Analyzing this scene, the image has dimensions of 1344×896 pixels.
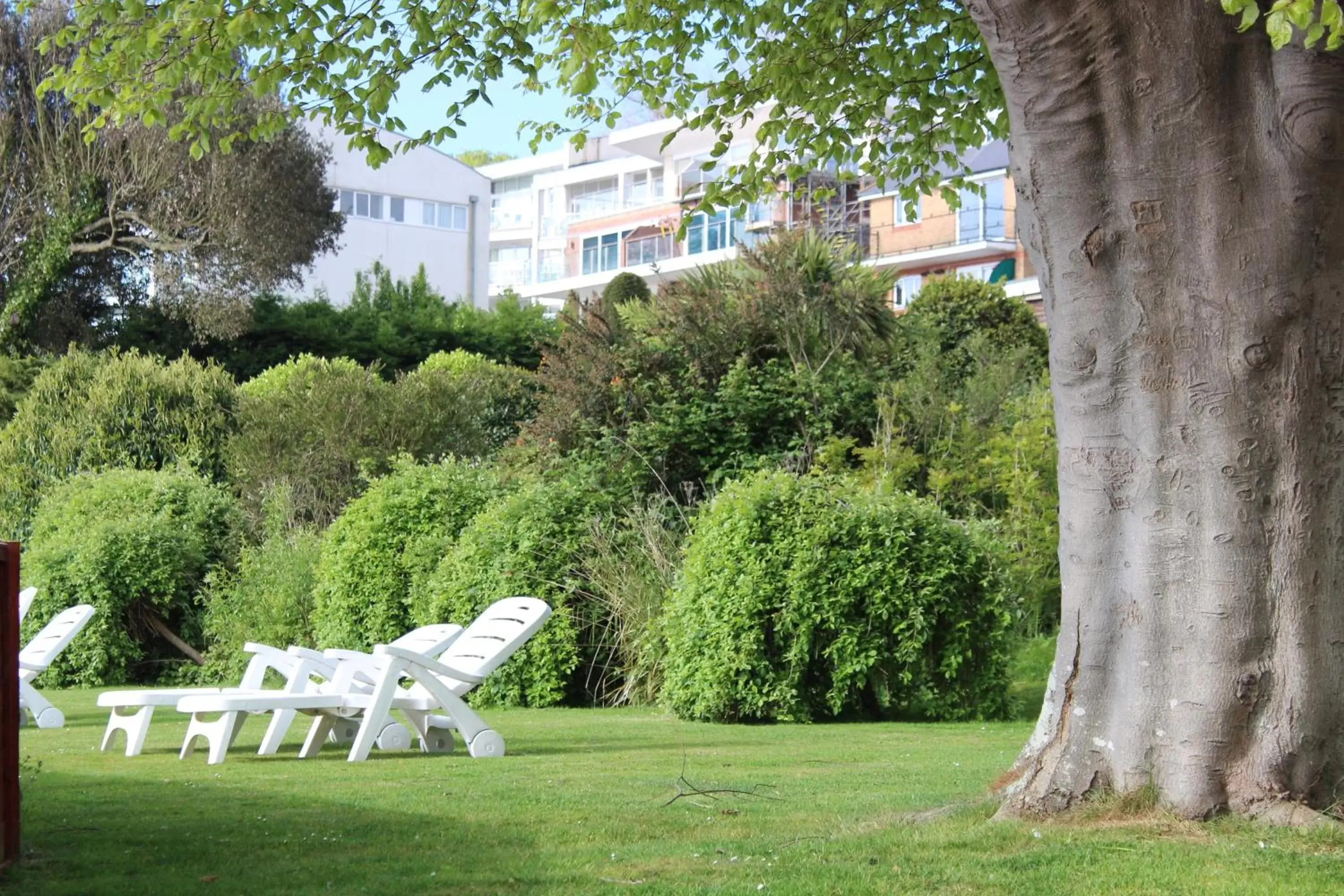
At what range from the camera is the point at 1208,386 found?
19.4 feet

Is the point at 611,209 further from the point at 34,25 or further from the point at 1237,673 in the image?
the point at 1237,673

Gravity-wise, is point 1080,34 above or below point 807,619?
above

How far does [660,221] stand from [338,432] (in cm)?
1177

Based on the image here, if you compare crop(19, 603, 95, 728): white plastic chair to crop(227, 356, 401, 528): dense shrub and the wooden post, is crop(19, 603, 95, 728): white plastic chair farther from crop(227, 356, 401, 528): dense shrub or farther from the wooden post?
crop(227, 356, 401, 528): dense shrub

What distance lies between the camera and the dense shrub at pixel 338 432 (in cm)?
2052

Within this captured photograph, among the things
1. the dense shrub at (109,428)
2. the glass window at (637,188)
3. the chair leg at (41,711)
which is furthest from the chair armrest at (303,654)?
the glass window at (637,188)

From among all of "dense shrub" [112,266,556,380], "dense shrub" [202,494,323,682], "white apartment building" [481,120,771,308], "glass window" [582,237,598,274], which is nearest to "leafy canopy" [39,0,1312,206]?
"dense shrub" [202,494,323,682]

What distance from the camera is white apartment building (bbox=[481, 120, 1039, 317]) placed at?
47.5m

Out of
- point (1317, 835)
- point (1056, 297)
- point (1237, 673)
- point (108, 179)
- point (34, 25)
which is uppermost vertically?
point (34, 25)

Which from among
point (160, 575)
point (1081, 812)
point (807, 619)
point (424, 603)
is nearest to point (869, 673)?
point (807, 619)

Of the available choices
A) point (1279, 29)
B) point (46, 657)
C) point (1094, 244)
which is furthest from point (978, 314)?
point (1279, 29)

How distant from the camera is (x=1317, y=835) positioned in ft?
18.3

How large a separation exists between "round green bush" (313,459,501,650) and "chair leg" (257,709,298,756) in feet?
17.0

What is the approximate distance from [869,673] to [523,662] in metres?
3.27
